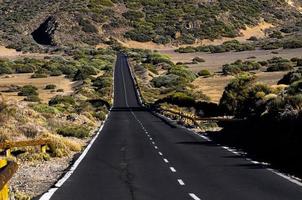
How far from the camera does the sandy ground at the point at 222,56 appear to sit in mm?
111625

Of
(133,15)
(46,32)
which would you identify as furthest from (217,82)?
(133,15)

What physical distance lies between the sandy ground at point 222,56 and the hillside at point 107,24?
22.5m

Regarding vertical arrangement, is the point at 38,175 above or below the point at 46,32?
below

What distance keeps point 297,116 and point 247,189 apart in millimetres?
8586

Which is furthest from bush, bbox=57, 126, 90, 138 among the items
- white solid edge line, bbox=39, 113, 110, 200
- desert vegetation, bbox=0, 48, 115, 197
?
white solid edge line, bbox=39, 113, 110, 200

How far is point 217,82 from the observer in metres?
81.4

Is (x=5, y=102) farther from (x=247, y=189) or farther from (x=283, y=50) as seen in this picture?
(x=283, y=50)

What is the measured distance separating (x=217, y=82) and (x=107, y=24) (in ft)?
337

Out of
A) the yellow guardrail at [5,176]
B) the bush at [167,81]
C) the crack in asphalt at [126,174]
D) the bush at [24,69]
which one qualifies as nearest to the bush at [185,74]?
the bush at [167,81]

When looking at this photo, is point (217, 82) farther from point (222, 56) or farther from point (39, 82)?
point (222, 56)

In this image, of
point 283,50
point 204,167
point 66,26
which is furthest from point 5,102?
point 66,26

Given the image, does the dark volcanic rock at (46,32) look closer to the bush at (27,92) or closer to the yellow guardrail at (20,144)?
the bush at (27,92)

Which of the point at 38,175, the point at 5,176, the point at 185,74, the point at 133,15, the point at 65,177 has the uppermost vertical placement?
the point at 133,15

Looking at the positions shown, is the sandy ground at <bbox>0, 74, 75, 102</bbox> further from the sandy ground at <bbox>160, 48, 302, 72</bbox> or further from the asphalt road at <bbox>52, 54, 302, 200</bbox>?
the asphalt road at <bbox>52, 54, 302, 200</bbox>
